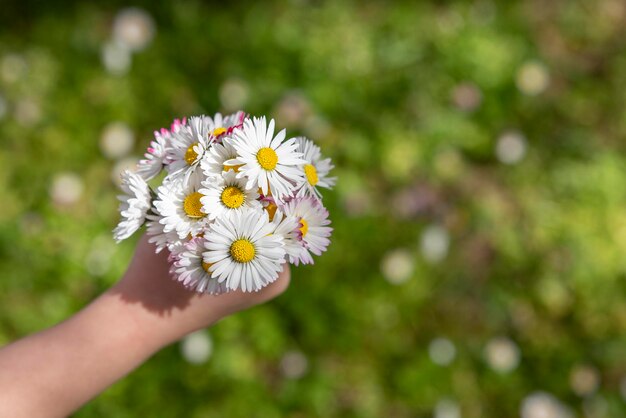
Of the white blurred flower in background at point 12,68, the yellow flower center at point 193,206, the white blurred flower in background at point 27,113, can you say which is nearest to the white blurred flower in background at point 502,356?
the yellow flower center at point 193,206

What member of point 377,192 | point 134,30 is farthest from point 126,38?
point 377,192

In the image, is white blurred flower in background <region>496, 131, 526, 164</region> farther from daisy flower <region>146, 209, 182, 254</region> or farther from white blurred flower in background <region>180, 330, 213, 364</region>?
daisy flower <region>146, 209, 182, 254</region>

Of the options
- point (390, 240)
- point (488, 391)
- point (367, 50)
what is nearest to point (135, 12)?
point (367, 50)

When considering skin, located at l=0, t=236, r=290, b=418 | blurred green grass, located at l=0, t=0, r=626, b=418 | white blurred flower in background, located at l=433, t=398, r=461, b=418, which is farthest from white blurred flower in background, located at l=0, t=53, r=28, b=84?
white blurred flower in background, located at l=433, t=398, r=461, b=418

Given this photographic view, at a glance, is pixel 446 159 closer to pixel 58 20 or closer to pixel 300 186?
pixel 300 186

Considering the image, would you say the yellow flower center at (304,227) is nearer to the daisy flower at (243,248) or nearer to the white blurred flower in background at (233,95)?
the daisy flower at (243,248)
